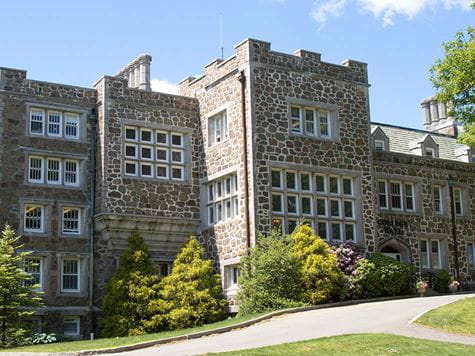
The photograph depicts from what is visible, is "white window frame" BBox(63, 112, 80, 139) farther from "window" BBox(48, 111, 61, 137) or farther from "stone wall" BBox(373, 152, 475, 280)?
"stone wall" BBox(373, 152, 475, 280)

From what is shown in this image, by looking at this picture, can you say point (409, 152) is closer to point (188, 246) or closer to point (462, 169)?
point (462, 169)

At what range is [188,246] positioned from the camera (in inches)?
1264

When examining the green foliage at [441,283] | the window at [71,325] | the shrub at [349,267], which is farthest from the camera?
the green foliage at [441,283]

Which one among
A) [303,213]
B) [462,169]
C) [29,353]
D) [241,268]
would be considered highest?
[462,169]

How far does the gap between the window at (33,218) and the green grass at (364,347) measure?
15.5m

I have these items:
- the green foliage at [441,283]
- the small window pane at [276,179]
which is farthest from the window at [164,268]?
the green foliage at [441,283]

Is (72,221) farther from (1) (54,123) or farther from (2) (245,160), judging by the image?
(2) (245,160)

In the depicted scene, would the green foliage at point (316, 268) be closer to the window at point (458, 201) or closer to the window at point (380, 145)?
the window at point (380, 145)

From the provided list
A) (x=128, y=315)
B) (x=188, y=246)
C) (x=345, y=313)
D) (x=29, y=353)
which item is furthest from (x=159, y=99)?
(x=29, y=353)

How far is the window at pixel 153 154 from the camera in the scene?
33344 mm

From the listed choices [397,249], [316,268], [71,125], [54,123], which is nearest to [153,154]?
[71,125]

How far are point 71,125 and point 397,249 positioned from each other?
15.9 m

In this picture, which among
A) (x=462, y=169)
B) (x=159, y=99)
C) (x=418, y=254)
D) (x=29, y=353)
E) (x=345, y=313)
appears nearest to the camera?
(x=29, y=353)

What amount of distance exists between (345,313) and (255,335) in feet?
15.0
